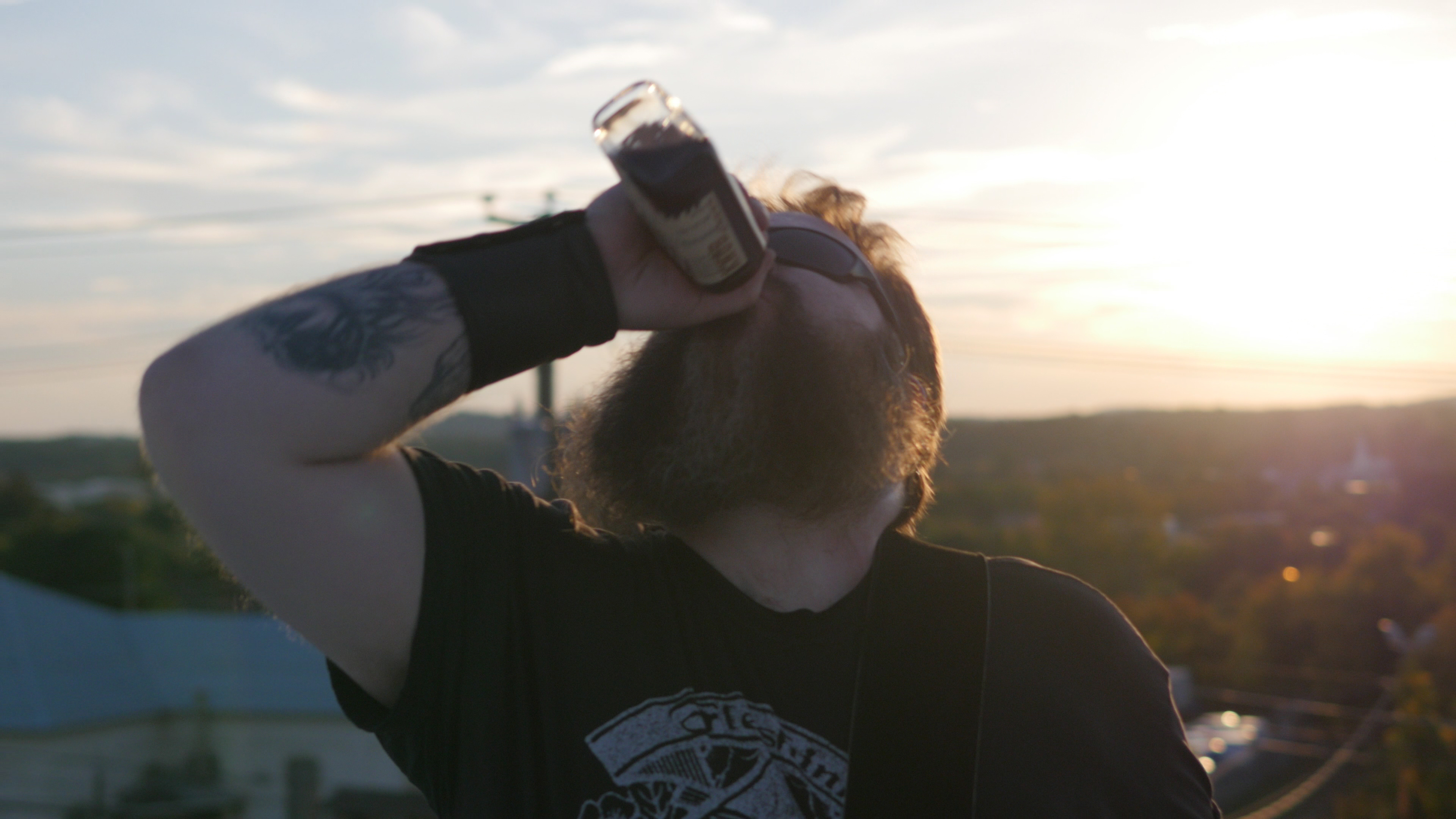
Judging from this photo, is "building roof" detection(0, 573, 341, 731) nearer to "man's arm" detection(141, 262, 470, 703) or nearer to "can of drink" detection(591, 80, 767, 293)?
"man's arm" detection(141, 262, 470, 703)

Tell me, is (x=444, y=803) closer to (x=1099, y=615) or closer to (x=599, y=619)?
(x=599, y=619)

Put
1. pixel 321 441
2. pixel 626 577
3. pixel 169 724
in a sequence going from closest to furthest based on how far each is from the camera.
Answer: pixel 321 441
pixel 626 577
pixel 169 724

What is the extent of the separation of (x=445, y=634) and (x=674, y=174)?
66 cm

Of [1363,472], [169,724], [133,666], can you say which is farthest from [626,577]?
[133,666]

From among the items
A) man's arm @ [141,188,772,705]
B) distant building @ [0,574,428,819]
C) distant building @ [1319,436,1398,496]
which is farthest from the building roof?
man's arm @ [141,188,772,705]

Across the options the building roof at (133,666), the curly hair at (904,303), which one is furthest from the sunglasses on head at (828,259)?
the building roof at (133,666)

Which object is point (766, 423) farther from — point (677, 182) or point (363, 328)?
point (363, 328)

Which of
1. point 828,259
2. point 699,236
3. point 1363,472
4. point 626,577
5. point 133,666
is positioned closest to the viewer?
point 699,236

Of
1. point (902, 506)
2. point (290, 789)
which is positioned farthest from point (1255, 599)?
point (902, 506)

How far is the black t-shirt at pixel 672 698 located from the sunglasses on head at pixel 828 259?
54 centimetres

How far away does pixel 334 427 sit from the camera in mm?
1354

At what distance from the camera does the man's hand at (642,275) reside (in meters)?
1.51

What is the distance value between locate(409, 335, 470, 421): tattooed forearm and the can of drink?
29 cm

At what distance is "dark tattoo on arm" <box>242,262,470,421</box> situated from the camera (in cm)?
136
